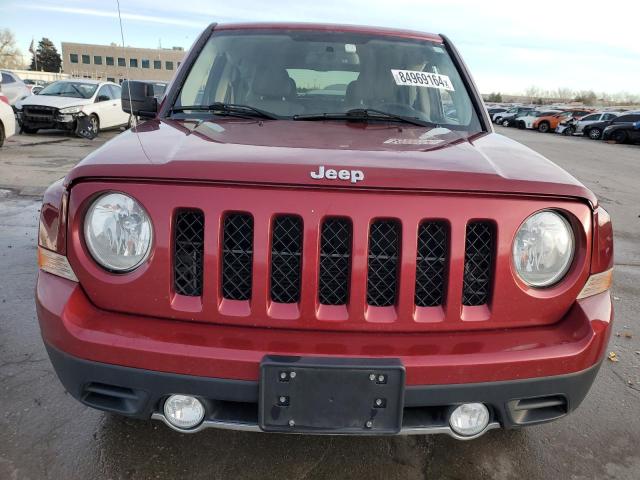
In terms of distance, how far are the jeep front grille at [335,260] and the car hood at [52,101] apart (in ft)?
47.5

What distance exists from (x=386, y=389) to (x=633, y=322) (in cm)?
315

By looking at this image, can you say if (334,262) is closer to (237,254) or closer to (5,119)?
(237,254)

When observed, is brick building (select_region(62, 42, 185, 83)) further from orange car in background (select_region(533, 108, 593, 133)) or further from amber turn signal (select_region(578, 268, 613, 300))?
amber turn signal (select_region(578, 268, 613, 300))

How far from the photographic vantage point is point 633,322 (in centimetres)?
389

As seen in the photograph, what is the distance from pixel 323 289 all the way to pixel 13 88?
58.5 ft

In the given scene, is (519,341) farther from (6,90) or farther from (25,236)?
(6,90)

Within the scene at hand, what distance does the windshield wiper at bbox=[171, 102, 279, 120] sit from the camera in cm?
265

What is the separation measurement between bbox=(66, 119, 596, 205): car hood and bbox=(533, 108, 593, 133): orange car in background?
37.9m

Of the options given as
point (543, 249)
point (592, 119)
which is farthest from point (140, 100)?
point (592, 119)

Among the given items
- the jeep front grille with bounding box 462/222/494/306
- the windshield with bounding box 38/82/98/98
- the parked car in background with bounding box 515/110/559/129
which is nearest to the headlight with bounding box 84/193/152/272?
the jeep front grille with bounding box 462/222/494/306

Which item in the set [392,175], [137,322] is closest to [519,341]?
[392,175]

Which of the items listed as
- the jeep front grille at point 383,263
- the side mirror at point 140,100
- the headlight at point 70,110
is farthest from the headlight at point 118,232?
the headlight at point 70,110

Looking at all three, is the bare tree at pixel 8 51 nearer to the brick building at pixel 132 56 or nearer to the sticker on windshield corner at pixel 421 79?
the brick building at pixel 132 56

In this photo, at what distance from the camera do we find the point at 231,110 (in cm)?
270
